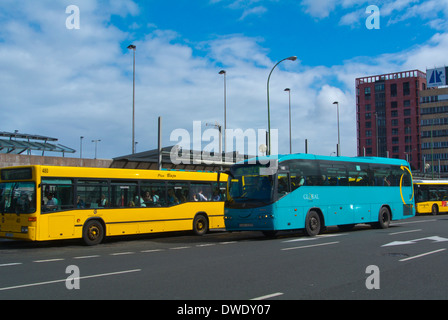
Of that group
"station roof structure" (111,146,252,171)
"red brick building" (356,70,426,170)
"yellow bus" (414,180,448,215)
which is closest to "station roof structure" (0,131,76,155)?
"station roof structure" (111,146,252,171)

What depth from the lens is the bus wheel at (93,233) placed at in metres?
15.7

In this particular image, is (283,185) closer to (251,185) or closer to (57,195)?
(251,185)

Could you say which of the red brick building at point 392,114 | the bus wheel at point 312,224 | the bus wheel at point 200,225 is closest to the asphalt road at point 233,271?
the bus wheel at point 312,224

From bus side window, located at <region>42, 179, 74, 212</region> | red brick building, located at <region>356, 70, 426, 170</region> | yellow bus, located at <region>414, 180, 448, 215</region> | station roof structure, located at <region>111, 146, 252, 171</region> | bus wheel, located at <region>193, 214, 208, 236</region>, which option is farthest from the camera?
red brick building, located at <region>356, 70, 426, 170</region>

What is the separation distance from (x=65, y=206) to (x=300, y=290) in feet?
33.4

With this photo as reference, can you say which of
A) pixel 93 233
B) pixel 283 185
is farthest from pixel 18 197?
pixel 283 185

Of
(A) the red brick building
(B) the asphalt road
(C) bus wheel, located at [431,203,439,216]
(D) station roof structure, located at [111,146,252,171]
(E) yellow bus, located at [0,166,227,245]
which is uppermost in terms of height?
(A) the red brick building

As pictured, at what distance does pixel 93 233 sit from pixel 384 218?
13562 mm

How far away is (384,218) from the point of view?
71.6 feet

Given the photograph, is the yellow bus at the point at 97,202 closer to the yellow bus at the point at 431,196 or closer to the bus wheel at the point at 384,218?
the bus wheel at the point at 384,218

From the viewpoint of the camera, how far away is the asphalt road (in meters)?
7.24

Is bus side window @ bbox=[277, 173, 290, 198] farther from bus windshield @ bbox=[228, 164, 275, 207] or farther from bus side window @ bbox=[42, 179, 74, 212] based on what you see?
bus side window @ bbox=[42, 179, 74, 212]

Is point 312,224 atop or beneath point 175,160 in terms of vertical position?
beneath
